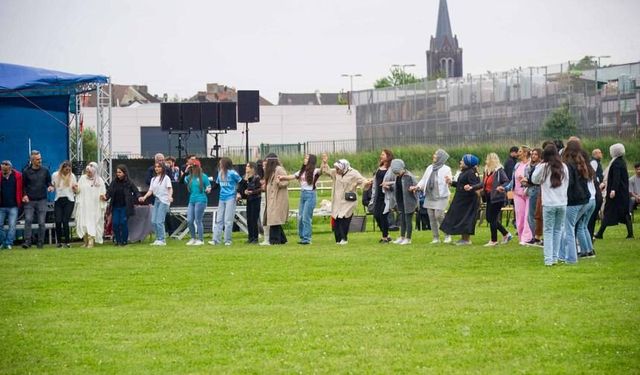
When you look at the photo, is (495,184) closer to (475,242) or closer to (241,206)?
(475,242)

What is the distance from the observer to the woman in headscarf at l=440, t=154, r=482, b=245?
888 inches

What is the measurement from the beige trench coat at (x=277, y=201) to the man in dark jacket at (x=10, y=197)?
5565 mm

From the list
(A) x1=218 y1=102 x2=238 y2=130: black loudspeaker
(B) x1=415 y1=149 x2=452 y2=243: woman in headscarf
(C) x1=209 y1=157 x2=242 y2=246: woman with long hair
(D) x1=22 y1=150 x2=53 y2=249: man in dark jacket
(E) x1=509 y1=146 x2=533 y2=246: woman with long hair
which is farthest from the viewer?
(A) x1=218 y1=102 x2=238 y2=130: black loudspeaker

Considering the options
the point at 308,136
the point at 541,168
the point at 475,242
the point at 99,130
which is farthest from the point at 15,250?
the point at 308,136

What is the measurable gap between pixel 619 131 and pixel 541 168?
41327mm

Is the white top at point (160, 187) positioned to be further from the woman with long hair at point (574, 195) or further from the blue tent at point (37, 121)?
the woman with long hair at point (574, 195)

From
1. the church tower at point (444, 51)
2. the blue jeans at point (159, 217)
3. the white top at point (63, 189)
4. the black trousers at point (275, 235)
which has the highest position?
the church tower at point (444, 51)

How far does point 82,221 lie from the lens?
2616 cm

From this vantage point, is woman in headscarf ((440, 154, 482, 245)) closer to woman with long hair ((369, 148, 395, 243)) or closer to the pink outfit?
the pink outfit

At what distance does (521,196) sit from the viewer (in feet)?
72.9

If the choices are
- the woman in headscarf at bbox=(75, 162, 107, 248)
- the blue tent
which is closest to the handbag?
the woman in headscarf at bbox=(75, 162, 107, 248)

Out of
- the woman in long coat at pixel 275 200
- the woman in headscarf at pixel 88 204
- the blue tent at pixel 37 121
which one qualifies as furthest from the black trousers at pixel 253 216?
the blue tent at pixel 37 121

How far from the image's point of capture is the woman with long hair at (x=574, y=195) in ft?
59.0

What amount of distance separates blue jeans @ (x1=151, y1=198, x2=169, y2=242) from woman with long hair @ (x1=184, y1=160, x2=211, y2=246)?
0.59 meters
